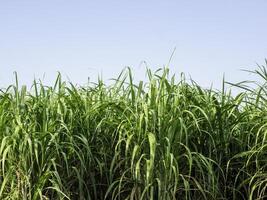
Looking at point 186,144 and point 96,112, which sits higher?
point 96,112

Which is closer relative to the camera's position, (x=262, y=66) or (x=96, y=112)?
(x=96, y=112)

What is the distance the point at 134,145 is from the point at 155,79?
40cm

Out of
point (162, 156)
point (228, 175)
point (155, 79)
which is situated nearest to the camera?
point (162, 156)

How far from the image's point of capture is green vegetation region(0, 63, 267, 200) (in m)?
2.73

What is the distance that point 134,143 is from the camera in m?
2.80

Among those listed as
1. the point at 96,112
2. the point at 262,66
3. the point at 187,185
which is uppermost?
the point at 262,66

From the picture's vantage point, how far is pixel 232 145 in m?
3.08

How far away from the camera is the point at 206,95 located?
3096 millimetres

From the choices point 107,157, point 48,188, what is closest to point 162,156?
point 107,157

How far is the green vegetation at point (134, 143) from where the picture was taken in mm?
2727

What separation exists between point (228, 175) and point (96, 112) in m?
0.88

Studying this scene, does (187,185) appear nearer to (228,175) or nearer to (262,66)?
(228,175)

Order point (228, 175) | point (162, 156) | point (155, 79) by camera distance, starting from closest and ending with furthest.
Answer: point (162, 156) → point (155, 79) → point (228, 175)

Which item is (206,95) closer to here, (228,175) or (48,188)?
(228,175)
